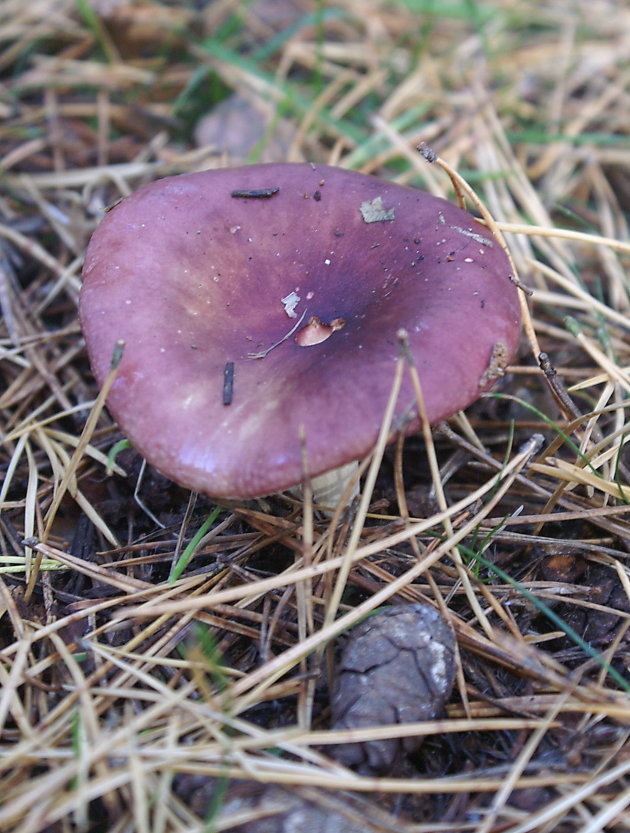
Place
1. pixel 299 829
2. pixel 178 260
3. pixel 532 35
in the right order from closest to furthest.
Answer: pixel 299 829 → pixel 178 260 → pixel 532 35

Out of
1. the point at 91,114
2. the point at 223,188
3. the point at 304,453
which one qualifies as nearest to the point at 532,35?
the point at 91,114

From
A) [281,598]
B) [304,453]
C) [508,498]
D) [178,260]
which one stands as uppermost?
[178,260]

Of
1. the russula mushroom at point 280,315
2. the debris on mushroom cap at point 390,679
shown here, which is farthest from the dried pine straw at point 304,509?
the russula mushroom at point 280,315

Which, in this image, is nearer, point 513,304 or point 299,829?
point 299,829

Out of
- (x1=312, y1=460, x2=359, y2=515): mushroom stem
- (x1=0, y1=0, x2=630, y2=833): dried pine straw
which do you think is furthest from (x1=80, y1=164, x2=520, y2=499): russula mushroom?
(x1=312, y1=460, x2=359, y2=515): mushroom stem

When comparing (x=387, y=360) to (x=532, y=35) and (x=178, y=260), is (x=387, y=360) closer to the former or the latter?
(x=178, y=260)

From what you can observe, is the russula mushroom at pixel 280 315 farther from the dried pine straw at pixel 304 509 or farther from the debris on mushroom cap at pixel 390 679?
the debris on mushroom cap at pixel 390 679

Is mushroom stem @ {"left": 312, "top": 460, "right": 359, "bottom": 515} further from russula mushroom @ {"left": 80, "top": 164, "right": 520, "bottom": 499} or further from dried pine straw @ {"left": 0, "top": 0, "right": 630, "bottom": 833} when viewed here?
russula mushroom @ {"left": 80, "top": 164, "right": 520, "bottom": 499}

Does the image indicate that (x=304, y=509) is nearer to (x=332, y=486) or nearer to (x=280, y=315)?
(x=332, y=486)
